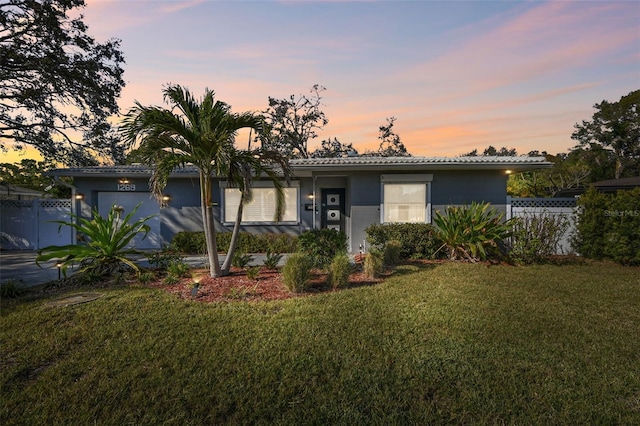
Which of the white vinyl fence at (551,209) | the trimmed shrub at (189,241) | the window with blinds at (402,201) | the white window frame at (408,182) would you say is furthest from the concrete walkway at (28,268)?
the white vinyl fence at (551,209)

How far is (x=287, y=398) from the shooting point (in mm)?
2518

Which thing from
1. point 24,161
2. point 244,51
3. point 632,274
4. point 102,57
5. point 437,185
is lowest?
point 632,274

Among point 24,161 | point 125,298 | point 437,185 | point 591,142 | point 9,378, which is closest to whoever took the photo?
point 9,378

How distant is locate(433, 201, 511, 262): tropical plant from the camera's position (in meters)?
7.57

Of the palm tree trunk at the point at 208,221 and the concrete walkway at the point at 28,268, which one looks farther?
the concrete walkway at the point at 28,268

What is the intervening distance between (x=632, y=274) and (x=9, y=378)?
1051 centimetres

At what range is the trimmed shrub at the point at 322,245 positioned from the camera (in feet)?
22.5

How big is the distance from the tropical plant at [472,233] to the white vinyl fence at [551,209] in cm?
153

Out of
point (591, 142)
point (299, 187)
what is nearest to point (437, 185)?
point (299, 187)

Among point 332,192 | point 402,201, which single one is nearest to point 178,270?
point 332,192

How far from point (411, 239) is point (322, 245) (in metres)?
2.80

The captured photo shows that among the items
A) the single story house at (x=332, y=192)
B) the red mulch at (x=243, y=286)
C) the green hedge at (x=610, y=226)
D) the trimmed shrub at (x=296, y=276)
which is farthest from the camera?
the single story house at (x=332, y=192)

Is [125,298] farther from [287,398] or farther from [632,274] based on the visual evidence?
[632,274]

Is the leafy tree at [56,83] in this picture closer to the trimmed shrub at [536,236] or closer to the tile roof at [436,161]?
the tile roof at [436,161]
